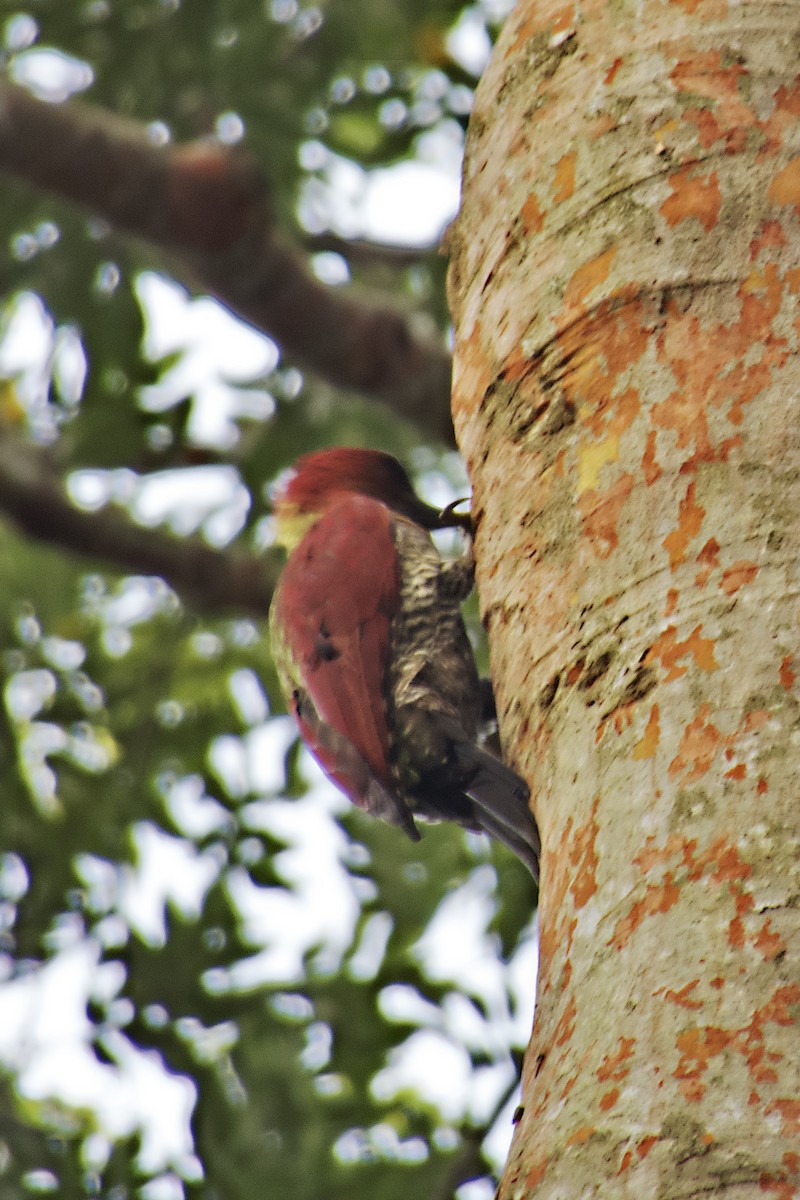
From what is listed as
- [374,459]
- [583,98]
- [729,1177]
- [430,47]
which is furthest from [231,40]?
[729,1177]

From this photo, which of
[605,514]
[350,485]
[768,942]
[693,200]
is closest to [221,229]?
[350,485]

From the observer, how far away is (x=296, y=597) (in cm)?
311

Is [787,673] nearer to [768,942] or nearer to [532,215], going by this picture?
[768,942]

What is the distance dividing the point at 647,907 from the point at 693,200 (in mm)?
938

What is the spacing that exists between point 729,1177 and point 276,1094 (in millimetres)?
2554

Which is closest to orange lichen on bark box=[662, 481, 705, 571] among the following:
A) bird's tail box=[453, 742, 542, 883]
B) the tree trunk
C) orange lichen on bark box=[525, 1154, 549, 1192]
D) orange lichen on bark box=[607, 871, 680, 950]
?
the tree trunk


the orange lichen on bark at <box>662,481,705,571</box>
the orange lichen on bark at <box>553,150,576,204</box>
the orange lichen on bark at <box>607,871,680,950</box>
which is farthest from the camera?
the orange lichen on bark at <box>553,150,576,204</box>

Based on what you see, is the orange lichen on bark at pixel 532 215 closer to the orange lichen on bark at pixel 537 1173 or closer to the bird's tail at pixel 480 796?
the bird's tail at pixel 480 796

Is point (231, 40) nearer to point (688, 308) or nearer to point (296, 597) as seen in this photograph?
point (296, 597)

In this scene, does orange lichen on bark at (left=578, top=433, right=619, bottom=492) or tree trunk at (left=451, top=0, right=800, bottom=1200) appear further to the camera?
orange lichen on bark at (left=578, top=433, right=619, bottom=492)

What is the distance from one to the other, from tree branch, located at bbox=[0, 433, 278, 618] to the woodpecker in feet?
2.67

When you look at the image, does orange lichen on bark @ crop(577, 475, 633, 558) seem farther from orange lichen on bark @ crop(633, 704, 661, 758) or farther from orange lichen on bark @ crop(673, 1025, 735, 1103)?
orange lichen on bark @ crop(673, 1025, 735, 1103)

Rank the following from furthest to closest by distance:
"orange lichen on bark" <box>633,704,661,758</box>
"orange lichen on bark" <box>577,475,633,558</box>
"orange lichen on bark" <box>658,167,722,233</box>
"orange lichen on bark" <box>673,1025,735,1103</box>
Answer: "orange lichen on bark" <box>658,167,722,233</box>, "orange lichen on bark" <box>577,475,633,558</box>, "orange lichen on bark" <box>633,704,661,758</box>, "orange lichen on bark" <box>673,1025,735,1103</box>

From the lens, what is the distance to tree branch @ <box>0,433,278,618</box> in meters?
4.12
